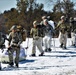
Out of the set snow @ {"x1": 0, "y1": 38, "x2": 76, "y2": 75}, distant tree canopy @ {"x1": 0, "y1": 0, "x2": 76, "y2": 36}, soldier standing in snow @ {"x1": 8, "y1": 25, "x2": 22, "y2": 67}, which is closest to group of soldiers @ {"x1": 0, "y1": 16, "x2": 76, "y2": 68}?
soldier standing in snow @ {"x1": 8, "y1": 25, "x2": 22, "y2": 67}

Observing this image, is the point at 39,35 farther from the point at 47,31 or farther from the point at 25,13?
the point at 25,13

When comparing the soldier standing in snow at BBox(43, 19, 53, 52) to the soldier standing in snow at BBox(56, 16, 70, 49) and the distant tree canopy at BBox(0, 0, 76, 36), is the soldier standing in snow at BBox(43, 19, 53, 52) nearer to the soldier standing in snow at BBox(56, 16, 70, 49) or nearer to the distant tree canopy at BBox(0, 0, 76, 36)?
the soldier standing in snow at BBox(56, 16, 70, 49)

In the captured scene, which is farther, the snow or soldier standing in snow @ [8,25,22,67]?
soldier standing in snow @ [8,25,22,67]

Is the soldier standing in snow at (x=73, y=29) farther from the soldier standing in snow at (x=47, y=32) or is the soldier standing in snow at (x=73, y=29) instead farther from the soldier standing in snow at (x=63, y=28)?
the soldier standing in snow at (x=47, y=32)

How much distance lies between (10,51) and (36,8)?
108 feet

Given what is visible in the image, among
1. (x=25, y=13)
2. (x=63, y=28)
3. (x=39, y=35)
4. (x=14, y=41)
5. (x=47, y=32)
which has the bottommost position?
(x=14, y=41)

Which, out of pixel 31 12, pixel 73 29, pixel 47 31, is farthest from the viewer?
pixel 31 12

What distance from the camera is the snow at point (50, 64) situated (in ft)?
43.7

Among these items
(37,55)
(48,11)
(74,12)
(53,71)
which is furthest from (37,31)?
(48,11)

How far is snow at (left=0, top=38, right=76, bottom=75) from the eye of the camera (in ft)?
43.7

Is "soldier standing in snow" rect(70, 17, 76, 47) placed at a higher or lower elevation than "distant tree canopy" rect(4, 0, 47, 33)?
lower

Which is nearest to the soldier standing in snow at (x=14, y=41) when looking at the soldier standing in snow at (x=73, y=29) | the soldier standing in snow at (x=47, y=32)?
the soldier standing in snow at (x=47, y=32)

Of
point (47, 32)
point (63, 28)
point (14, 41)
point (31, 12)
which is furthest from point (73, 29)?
point (31, 12)

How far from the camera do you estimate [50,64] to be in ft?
52.8
